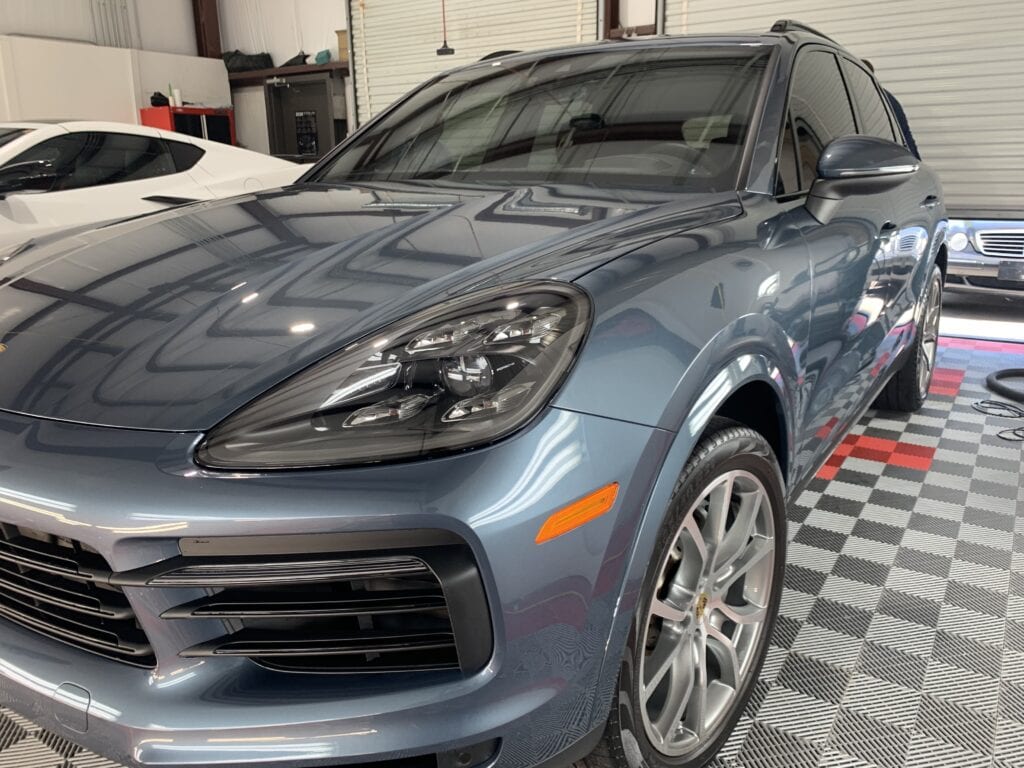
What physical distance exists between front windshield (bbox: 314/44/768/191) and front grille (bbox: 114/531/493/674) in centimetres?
107

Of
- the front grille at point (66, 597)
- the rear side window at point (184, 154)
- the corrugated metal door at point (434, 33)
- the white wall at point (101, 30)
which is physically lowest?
the front grille at point (66, 597)

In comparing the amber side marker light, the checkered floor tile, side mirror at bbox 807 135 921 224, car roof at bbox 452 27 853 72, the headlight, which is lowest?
the checkered floor tile

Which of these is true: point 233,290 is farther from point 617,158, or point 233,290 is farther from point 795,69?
point 795,69

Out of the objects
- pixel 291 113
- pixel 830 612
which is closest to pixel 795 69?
pixel 830 612

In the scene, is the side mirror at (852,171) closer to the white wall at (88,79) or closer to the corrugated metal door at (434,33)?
the corrugated metal door at (434,33)

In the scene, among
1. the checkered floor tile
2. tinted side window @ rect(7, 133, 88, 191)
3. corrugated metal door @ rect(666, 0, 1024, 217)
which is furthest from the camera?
corrugated metal door @ rect(666, 0, 1024, 217)

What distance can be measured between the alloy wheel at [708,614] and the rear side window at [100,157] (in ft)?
13.4

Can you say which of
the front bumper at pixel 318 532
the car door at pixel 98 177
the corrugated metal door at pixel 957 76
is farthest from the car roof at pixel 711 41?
the corrugated metal door at pixel 957 76

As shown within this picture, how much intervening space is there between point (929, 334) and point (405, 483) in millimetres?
3015

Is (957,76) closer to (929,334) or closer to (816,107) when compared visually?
(929,334)

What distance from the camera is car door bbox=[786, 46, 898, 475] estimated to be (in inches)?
64.2

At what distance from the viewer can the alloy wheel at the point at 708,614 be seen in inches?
47.8

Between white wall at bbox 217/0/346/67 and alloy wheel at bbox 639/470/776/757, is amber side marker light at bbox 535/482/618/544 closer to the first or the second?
alloy wheel at bbox 639/470/776/757

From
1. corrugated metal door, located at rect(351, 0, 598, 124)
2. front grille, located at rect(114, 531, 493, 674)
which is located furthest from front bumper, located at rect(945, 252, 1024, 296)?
front grille, located at rect(114, 531, 493, 674)
